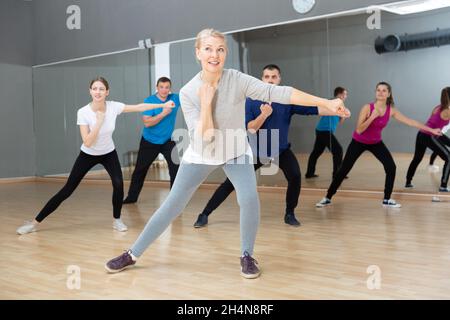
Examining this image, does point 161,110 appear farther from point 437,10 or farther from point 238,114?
point 238,114

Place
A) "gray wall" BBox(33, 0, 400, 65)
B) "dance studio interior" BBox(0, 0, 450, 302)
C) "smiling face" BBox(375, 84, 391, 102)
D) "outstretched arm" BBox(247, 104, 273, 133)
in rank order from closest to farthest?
1. "dance studio interior" BBox(0, 0, 450, 302)
2. "outstretched arm" BBox(247, 104, 273, 133)
3. "smiling face" BBox(375, 84, 391, 102)
4. "gray wall" BBox(33, 0, 400, 65)

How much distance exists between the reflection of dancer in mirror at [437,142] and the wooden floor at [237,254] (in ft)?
0.98

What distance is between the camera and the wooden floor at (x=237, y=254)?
8.79 feet

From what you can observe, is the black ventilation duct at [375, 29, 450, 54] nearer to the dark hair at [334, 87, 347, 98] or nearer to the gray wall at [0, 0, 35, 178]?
the dark hair at [334, 87, 347, 98]

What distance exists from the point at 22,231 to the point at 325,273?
2.50 m

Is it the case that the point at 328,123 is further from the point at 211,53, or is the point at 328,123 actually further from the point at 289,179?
the point at 211,53

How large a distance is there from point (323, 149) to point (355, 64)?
98 centimetres

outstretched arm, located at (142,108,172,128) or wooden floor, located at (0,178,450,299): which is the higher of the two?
outstretched arm, located at (142,108,172,128)

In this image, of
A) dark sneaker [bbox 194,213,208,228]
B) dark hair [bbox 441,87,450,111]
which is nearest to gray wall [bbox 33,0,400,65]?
dark hair [bbox 441,87,450,111]

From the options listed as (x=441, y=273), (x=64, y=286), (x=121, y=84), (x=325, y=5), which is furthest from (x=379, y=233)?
(x=121, y=84)

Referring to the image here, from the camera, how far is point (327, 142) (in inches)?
254

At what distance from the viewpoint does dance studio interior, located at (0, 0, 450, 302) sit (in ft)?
9.07

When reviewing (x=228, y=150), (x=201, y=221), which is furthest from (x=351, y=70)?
(x=228, y=150)

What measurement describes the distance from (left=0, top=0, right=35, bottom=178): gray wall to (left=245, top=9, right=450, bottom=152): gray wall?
4.58 meters
